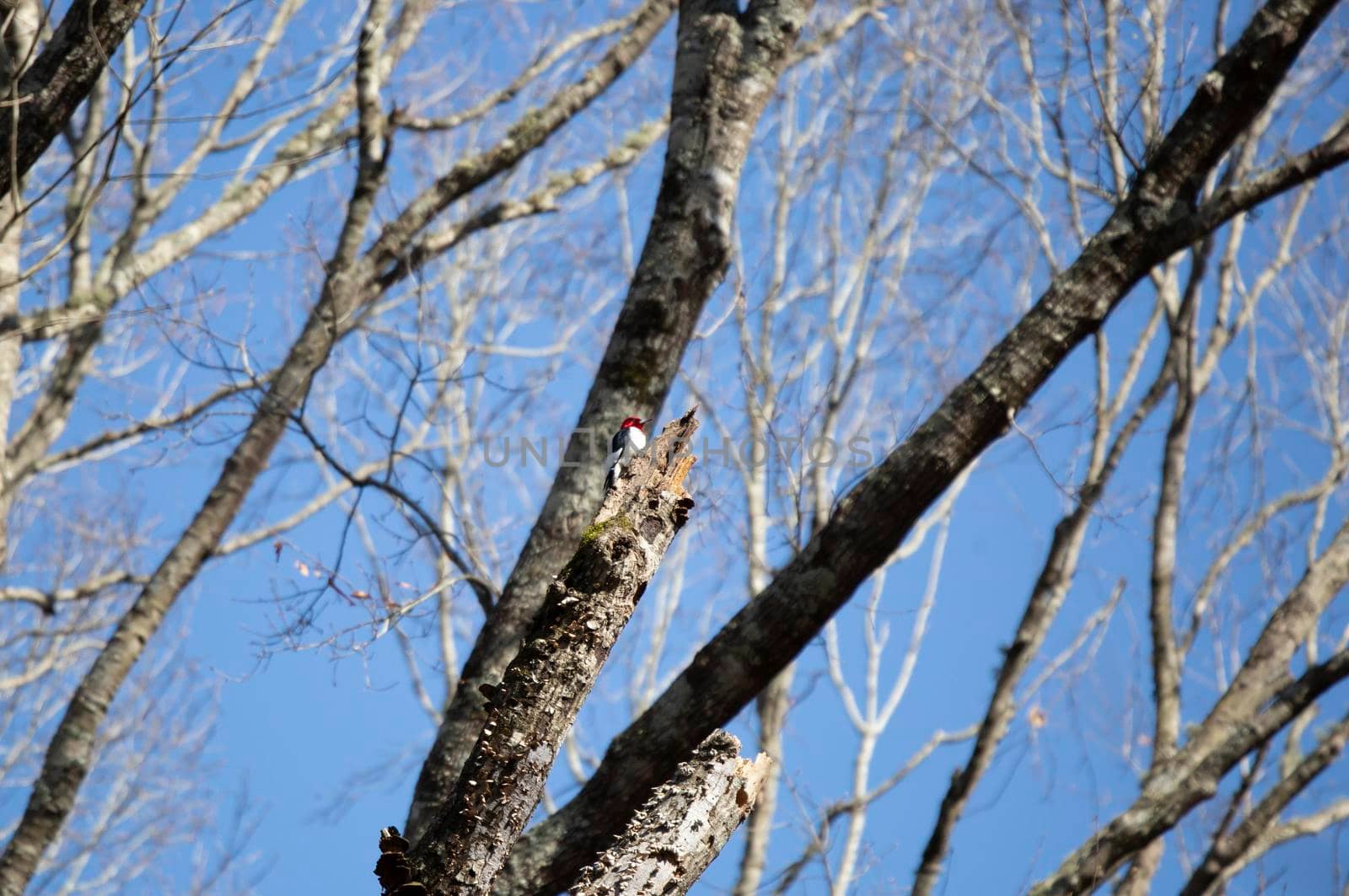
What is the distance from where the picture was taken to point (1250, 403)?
6.05 m

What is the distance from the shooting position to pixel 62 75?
273cm

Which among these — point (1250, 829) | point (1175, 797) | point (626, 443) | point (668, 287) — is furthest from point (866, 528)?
point (1250, 829)

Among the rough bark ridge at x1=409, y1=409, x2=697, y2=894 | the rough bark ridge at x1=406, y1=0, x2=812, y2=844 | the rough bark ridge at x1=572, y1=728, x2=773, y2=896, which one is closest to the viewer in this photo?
the rough bark ridge at x1=409, y1=409, x2=697, y2=894

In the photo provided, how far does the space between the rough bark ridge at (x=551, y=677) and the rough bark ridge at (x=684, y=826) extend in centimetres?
25

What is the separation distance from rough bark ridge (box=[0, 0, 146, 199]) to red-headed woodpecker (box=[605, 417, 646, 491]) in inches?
58.2

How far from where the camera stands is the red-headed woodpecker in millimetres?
2902

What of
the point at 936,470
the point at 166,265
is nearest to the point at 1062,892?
the point at 936,470

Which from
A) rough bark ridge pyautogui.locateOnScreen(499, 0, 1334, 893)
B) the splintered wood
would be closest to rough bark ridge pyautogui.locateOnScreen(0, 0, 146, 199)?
the splintered wood

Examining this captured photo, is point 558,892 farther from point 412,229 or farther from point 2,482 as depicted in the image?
point 412,229

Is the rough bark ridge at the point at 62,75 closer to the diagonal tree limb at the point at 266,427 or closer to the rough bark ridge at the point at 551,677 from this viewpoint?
the diagonal tree limb at the point at 266,427

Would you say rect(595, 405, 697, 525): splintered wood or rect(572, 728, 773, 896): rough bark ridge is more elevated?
rect(595, 405, 697, 525): splintered wood

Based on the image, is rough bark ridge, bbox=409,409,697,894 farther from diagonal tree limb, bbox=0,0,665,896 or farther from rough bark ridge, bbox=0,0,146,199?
diagonal tree limb, bbox=0,0,665,896

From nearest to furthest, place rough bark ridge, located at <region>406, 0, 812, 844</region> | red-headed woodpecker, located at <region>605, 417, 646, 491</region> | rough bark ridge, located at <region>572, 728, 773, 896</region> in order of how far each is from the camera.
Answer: rough bark ridge, located at <region>572, 728, 773, 896</region> → red-headed woodpecker, located at <region>605, 417, 646, 491</region> → rough bark ridge, located at <region>406, 0, 812, 844</region>

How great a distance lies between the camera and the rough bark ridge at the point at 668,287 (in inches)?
122
